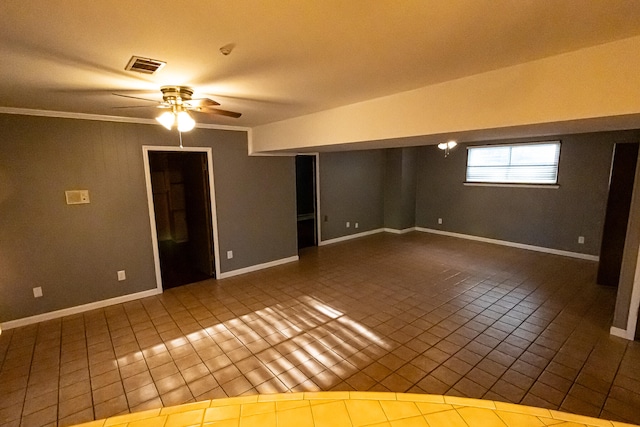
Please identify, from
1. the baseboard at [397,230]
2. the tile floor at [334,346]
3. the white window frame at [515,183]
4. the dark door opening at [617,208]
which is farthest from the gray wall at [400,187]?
the dark door opening at [617,208]

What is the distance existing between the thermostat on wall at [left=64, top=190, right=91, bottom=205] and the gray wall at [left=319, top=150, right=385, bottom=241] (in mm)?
4034

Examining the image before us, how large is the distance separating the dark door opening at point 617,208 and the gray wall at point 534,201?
788mm

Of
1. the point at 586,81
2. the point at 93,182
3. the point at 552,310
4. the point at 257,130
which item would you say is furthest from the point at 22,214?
the point at 552,310

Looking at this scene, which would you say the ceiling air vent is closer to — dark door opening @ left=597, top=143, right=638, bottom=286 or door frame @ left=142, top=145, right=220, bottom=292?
door frame @ left=142, top=145, right=220, bottom=292

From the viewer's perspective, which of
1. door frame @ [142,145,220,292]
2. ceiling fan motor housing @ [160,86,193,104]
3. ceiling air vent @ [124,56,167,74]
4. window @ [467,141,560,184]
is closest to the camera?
ceiling air vent @ [124,56,167,74]

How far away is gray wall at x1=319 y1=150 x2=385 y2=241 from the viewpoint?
6.38 m

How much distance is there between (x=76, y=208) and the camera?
334cm

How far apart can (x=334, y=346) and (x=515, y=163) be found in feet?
17.7

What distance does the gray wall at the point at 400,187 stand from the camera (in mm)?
7090

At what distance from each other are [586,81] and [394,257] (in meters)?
4.11

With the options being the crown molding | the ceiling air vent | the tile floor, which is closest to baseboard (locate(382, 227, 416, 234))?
the tile floor

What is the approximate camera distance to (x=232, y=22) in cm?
129

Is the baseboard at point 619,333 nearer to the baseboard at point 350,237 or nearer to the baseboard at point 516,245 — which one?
the baseboard at point 516,245

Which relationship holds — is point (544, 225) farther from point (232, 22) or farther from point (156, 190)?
point (156, 190)
